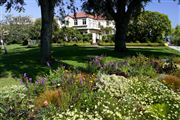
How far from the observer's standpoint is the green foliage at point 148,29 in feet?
235

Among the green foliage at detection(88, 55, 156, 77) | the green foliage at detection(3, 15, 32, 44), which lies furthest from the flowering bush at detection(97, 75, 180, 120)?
the green foliage at detection(3, 15, 32, 44)

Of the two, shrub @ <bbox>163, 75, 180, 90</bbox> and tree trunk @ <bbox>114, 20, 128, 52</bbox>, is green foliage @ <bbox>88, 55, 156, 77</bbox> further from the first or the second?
tree trunk @ <bbox>114, 20, 128, 52</bbox>

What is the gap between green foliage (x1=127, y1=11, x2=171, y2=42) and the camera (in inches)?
2825

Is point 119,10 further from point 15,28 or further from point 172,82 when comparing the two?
point 15,28

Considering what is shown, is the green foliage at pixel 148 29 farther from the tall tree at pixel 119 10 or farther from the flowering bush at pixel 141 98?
the flowering bush at pixel 141 98

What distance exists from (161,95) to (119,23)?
21.5 m

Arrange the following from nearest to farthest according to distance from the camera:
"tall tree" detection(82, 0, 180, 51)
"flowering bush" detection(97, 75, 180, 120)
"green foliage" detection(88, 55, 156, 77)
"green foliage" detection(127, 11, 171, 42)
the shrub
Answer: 1. "flowering bush" detection(97, 75, 180, 120)
2. the shrub
3. "green foliage" detection(88, 55, 156, 77)
4. "tall tree" detection(82, 0, 180, 51)
5. "green foliage" detection(127, 11, 171, 42)

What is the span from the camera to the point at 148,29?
72.2 m

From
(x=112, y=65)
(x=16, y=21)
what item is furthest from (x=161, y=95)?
(x=16, y=21)

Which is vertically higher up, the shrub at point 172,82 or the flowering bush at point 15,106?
the flowering bush at point 15,106

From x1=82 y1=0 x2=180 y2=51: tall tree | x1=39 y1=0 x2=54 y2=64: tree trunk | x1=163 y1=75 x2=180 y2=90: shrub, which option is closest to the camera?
x1=163 y1=75 x2=180 y2=90: shrub

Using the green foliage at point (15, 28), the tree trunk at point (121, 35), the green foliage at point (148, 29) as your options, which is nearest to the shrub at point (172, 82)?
the tree trunk at point (121, 35)

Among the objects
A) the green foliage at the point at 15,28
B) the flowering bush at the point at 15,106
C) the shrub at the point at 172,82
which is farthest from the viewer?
the green foliage at the point at 15,28

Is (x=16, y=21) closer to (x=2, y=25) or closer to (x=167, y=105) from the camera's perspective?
(x=2, y=25)
